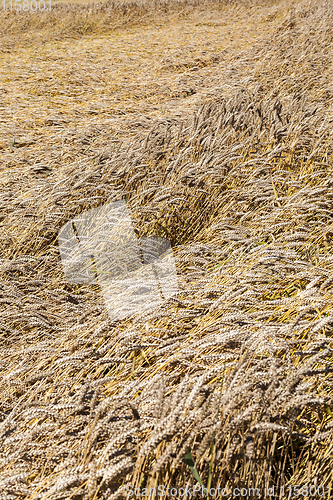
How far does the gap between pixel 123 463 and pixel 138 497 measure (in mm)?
145

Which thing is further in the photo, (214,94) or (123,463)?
(214,94)

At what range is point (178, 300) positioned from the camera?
1.72 meters

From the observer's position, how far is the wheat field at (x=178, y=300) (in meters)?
1.02

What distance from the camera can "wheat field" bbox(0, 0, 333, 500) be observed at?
1017 mm

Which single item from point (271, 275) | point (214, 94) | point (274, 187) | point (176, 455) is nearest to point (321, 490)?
point (176, 455)

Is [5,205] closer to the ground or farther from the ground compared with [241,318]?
farther from the ground

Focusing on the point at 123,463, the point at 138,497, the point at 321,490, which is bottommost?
the point at 321,490

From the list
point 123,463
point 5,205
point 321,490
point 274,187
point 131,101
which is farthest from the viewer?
point 131,101

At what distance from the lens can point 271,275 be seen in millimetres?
1771

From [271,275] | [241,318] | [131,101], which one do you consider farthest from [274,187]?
[131,101]

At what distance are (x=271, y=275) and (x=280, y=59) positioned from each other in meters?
6.22

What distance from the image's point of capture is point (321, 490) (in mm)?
1084

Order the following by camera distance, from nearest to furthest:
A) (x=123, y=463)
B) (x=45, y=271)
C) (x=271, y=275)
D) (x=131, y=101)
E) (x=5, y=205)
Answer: (x=123, y=463)
(x=271, y=275)
(x=45, y=271)
(x=5, y=205)
(x=131, y=101)

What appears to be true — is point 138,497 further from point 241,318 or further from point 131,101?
point 131,101
